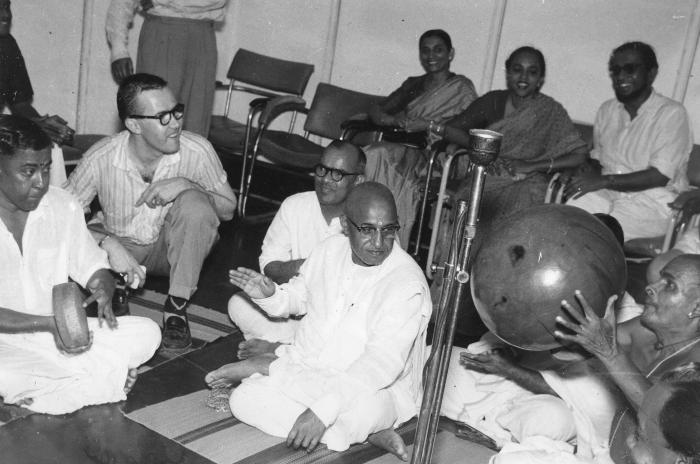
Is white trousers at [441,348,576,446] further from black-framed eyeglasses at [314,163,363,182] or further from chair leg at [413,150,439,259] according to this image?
chair leg at [413,150,439,259]

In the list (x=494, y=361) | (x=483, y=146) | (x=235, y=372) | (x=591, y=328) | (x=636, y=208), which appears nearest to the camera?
(x=483, y=146)

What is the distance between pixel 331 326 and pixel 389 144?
113 inches

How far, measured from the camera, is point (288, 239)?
4.72m

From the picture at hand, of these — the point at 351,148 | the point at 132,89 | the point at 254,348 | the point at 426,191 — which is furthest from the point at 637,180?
the point at 132,89

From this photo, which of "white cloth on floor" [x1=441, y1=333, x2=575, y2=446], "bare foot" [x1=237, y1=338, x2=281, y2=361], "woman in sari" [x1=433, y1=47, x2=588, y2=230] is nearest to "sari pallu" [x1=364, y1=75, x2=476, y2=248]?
"woman in sari" [x1=433, y1=47, x2=588, y2=230]

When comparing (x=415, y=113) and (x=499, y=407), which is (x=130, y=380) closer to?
(x=499, y=407)

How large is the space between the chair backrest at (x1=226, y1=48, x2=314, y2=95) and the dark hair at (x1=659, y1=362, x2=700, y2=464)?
581cm

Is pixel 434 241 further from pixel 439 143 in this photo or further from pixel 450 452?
pixel 450 452

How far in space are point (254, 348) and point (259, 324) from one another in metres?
0.16

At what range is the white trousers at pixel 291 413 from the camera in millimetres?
3641

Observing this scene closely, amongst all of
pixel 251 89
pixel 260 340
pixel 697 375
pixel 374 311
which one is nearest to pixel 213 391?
pixel 260 340

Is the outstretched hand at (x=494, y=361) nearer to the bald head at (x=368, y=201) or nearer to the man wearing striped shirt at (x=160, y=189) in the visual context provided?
the bald head at (x=368, y=201)

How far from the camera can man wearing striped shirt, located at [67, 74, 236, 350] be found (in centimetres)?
471

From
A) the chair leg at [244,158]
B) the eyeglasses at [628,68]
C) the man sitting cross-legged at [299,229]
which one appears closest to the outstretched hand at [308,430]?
the man sitting cross-legged at [299,229]
